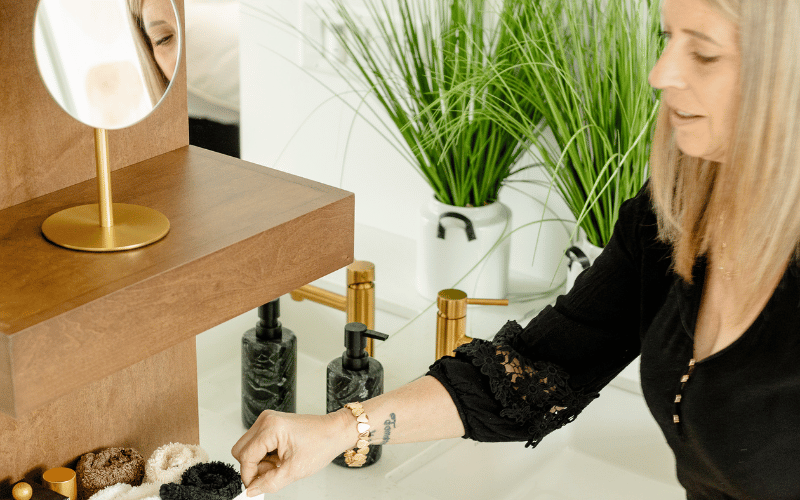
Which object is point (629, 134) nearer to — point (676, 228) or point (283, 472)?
point (676, 228)

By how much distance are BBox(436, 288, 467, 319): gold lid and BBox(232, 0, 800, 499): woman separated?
20cm

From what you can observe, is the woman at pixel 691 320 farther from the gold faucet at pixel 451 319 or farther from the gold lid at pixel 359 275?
the gold lid at pixel 359 275

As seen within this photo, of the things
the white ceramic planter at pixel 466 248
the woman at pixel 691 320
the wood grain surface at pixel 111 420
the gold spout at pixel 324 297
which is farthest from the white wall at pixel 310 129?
the wood grain surface at pixel 111 420

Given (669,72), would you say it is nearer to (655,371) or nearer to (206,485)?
(655,371)

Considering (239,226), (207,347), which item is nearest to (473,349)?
(239,226)

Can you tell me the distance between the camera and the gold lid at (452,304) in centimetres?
111

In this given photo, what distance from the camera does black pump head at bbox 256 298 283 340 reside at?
1103 millimetres

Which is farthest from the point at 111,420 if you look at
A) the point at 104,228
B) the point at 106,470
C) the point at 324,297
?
the point at 324,297

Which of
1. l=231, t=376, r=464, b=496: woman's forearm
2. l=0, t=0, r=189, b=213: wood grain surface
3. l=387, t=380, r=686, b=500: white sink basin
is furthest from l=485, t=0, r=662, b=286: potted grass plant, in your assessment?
l=0, t=0, r=189, b=213: wood grain surface

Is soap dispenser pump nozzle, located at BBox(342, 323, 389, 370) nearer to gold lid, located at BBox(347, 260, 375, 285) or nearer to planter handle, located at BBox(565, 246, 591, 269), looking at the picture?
gold lid, located at BBox(347, 260, 375, 285)

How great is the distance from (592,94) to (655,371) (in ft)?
1.44

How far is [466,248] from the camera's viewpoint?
1.30 meters

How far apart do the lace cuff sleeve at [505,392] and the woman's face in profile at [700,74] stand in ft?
0.93

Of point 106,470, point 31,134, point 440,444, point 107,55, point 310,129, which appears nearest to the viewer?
point 107,55
